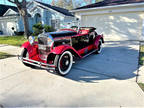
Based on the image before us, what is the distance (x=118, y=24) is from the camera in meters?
8.90

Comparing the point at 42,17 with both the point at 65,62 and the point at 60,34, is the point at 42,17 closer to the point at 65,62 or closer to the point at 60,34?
the point at 60,34

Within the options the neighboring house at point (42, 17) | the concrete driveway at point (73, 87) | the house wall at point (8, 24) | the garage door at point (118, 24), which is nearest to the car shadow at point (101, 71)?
the concrete driveway at point (73, 87)

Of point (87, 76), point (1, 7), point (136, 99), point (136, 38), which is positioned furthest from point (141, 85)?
point (1, 7)

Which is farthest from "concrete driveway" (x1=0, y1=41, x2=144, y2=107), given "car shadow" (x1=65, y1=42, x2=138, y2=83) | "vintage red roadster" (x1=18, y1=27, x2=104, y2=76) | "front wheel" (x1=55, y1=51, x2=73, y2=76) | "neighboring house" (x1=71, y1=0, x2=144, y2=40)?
"neighboring house" (x1=71, y1=0, x2=144, y2=40)

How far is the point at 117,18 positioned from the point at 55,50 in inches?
308

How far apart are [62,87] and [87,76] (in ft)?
2.84

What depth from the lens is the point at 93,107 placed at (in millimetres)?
1924

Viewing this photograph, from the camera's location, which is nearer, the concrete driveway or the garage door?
the concrete driveway

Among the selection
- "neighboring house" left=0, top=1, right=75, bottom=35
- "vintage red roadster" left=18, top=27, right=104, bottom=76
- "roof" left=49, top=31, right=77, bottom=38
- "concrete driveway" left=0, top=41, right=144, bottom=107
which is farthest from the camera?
"neighboring house" left=0, top=1, right=75, bottom=35

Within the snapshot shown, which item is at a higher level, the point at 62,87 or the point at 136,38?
the point at 136,38

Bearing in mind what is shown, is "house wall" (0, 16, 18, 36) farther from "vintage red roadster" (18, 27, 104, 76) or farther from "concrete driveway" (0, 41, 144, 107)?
"vintage red roadster" (18, 27, 104, 76)

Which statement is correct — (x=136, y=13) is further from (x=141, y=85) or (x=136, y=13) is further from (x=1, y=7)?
(x=1, y=7)

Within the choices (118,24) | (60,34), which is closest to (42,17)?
(118,24)

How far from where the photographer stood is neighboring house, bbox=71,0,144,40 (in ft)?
26.0
